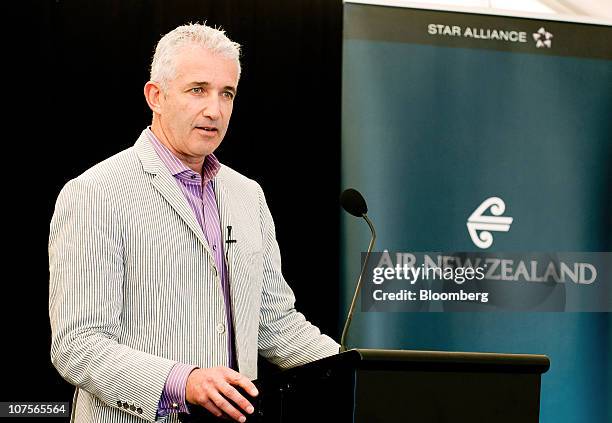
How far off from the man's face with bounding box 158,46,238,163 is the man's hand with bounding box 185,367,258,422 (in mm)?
687

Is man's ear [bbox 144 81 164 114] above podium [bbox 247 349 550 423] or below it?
above

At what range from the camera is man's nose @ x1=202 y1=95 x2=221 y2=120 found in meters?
2.27

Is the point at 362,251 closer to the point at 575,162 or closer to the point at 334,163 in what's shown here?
the point at 334,163

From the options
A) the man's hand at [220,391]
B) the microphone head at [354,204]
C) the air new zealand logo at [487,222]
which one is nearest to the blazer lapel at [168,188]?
the man's hand at [220,391]

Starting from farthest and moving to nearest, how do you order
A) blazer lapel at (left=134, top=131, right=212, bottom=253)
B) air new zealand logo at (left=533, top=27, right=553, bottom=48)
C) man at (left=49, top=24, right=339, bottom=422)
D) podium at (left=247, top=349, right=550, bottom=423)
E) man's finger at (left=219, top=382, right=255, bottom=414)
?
air new zealand logo at (left=533, top=27, right=553, bottom=48)
blazer lapel at (left=134, top=131, right=212, bottom=253)
man at (left=49, top=24, right=339, bottom=422)
man's finger at (left=219, top=382, right=255, bottom=414)
podium at (left=247, top=349, right=550, bottom=423)

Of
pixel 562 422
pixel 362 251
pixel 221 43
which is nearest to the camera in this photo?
pixel 221 43

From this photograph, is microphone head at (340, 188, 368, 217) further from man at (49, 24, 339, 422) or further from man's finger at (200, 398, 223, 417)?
man's finger at (200, 398, 223, 417)

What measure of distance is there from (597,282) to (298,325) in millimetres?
2561

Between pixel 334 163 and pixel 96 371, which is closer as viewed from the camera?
pixel 96 371

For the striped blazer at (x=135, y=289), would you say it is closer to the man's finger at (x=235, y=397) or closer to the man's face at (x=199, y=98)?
the man's face at (x=199, y=98)

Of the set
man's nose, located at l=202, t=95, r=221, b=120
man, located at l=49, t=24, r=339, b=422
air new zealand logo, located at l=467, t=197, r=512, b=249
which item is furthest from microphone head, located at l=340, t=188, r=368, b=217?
air new zealand logo, located at l=467, t=197, r=512, b=249

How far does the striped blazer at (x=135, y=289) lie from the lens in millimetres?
1991

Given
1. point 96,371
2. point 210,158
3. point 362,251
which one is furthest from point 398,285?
point 96,371

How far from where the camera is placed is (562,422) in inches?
180
